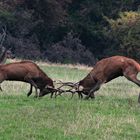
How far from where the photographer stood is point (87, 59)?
53688mm

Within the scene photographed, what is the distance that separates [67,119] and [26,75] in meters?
4.59

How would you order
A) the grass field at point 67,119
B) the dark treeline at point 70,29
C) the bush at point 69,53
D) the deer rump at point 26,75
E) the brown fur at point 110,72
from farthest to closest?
the dark treeline at point 70,29
the bush at point 69,53
the deer rump at point 26,75
the brown fur at point 110,72
the grass field at point 67,119

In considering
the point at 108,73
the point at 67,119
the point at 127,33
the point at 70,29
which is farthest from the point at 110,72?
the point at 70,29

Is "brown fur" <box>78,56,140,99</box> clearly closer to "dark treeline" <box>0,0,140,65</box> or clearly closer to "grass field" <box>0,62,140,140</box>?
"grass field" <box>0,62,140,140</box>

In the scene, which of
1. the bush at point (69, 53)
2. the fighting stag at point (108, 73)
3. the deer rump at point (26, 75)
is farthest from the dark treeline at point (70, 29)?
the fighting stag at point (108, 73)

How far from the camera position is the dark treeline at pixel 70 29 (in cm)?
5366

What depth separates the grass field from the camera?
10.3 m

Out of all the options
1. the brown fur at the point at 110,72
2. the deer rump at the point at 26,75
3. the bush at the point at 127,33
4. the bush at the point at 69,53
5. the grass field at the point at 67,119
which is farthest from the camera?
the bush at the point at 127,33

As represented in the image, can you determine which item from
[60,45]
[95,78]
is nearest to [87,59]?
[60,45]

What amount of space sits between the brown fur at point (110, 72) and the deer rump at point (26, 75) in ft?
3.30

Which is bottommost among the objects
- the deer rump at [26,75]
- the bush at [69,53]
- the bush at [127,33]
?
the bush at [69,53]

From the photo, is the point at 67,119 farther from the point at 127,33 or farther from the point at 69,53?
the point at 127,33

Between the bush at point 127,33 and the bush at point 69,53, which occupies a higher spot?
the bush at point 127,33

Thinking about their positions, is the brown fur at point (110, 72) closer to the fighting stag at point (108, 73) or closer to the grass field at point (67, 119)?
the fighting stag at point (108, 73)
